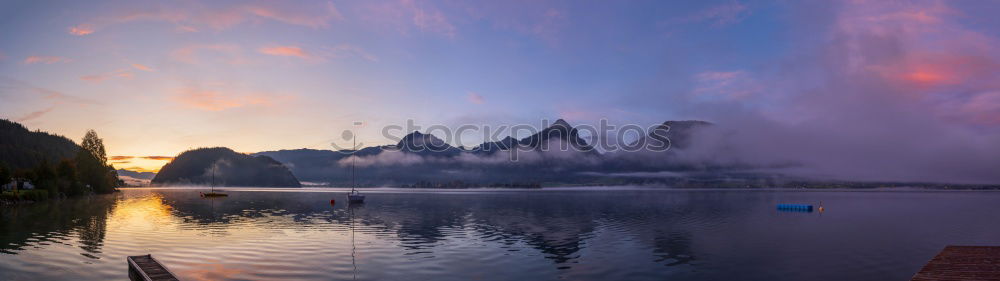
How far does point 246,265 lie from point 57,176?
183 m

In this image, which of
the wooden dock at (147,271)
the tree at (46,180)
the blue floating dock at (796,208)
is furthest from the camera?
the tree at (46,180)

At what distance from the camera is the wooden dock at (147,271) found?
33906 millimetres

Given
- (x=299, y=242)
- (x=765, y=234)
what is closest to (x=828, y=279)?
(x=765, y=234)

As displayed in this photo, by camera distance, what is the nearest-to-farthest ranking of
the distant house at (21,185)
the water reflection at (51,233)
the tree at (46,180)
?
the water reflection at (51,233) < the tree at (46,180) < the distant house at (21,185)

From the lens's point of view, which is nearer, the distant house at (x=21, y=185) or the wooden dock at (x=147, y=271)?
the wooden dock at (x=147, y=271)

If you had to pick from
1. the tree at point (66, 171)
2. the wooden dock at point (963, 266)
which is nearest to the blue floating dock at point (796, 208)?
the wooden dock at point (963, 266)

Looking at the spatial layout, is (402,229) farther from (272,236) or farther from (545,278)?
(545,278)

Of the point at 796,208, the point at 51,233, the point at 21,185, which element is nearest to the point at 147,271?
the point at 51,233

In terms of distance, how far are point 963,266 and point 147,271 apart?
56.0 m

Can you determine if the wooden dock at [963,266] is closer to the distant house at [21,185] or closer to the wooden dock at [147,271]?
the wooden dock at [147,271]

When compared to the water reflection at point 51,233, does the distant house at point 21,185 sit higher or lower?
higher

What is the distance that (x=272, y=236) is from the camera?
6394cm

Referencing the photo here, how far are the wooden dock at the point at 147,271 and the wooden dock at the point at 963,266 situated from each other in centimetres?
4717

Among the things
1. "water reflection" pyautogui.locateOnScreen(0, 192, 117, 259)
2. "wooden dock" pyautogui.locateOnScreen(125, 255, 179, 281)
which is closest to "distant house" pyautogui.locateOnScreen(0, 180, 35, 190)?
"water reflection" pyautogui.locateOnScreen(0, 192, 117, 259)
